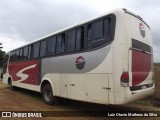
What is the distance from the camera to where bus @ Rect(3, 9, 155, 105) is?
24.0 ft

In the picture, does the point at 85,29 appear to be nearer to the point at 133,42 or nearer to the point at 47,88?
the point at 133,42

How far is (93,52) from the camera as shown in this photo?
26.7ft

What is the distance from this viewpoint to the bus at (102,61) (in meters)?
7.32

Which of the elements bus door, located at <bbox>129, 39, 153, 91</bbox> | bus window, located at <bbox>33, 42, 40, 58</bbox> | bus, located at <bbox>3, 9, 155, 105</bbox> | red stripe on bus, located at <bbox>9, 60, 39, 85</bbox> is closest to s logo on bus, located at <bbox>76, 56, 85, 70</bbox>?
bus, located at <bbox>3, 9, 155, 105</bbox>

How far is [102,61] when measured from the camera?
771 cm

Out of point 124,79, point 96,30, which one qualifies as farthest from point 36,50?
point 124,79

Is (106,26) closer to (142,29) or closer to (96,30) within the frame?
(96,30)

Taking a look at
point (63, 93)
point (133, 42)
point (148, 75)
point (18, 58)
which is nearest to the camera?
point (133, 42)

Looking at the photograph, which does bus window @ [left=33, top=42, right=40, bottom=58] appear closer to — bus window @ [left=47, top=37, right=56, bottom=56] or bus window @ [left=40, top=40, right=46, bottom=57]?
bus window @ [left=40, top=40, right=46, bottom=57]

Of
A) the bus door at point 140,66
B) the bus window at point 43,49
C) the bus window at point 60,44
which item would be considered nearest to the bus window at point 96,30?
the bus door at point 140,66

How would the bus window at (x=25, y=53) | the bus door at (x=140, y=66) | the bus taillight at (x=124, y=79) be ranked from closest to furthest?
the bus taillight at (x=124, y=79)
the bus door at (x=140, y=66)
the bus window at (x=25, y=53)

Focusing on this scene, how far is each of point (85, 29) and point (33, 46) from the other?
213 inches

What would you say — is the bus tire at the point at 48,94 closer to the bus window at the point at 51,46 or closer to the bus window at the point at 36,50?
the bus window at the point at 51,46

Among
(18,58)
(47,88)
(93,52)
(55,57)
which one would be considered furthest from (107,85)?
(18,58)
